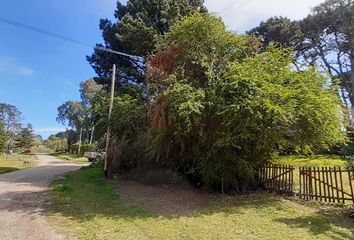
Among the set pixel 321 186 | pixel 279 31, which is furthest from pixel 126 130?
pixel 279 31

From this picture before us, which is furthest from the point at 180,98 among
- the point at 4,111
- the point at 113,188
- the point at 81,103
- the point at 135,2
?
the point at 4,111

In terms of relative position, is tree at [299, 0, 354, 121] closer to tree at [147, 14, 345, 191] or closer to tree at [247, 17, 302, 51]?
tree at [247, 17, 302, 51]

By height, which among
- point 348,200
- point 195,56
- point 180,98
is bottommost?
point 348,200

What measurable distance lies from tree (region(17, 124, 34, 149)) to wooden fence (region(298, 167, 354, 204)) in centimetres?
7402

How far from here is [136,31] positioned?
19.7 m

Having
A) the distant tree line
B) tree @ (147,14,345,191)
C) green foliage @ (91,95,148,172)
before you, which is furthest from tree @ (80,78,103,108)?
tree @ (147,14,345,191)

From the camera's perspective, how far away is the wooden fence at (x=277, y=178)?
10539 millimetres

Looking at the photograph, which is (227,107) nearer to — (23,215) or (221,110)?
(221,110)

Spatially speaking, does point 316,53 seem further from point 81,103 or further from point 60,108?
point 60,108

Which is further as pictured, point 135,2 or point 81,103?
point 81,103

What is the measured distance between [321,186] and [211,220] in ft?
14.1

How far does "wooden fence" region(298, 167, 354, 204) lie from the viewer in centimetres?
919

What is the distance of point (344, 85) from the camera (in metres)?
33.5

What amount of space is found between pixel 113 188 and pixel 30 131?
74869mm
